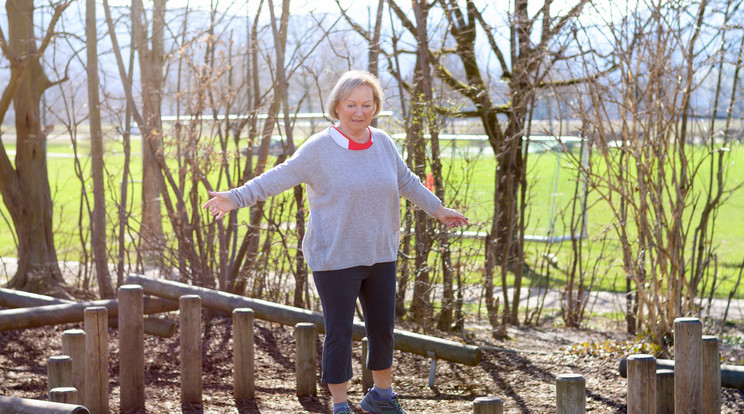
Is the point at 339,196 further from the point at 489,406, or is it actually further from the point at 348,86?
the point at 489,406

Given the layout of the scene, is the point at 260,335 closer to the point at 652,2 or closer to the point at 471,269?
the point at 471,269

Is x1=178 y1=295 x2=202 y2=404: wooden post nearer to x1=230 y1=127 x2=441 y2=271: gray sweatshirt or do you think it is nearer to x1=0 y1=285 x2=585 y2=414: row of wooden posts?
x1=0 y1=285 x2=585 y2=414: row of wooden posts

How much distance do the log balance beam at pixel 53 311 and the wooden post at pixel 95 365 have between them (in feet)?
3.96

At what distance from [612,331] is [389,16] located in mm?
3553

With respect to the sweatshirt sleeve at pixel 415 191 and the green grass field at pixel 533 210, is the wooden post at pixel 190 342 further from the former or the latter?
the green grass field at pixel 533 210

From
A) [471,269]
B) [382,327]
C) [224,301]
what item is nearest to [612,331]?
[471,269]

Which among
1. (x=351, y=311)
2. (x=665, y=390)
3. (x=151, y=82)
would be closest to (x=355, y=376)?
(x=351, y=311)

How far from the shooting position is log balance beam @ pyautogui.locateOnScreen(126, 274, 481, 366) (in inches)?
187

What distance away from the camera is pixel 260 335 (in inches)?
254

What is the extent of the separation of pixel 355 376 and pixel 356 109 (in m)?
2.32

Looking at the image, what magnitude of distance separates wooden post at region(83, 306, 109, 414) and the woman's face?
1.56m

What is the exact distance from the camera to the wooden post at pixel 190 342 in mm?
4371

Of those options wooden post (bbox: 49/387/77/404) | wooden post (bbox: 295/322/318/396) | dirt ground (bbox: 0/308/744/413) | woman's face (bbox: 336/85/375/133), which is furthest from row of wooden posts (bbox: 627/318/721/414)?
wooden post (bbox: 49/387/77/404)

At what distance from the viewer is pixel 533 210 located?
15664 millimetres
